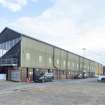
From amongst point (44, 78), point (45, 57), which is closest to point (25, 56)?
point (44, 78)

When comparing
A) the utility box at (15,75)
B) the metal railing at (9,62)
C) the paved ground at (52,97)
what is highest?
the metal railing at (9,62)

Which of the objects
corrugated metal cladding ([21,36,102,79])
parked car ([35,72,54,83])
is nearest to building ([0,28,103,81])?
corrugated metal cladding ([21,36,102,79])

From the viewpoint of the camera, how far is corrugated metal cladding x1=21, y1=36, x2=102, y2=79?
47128 millimetres

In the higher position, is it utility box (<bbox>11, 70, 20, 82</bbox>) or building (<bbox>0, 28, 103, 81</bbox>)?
building (<bbox>0, 28, 103, 81</bbox>)

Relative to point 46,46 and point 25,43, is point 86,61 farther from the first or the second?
point 25,43

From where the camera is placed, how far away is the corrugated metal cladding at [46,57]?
4713cm

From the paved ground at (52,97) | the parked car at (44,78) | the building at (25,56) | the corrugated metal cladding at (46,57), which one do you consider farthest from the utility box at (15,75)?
the paved ground at (52,97)

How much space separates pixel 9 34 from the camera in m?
51.4

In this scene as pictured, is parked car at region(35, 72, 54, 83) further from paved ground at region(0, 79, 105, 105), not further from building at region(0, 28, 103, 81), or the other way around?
paved ground at region(0, 79, 105, 105)

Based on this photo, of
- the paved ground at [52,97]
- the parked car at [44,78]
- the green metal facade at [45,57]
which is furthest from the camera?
the green metal facade at [45,57]

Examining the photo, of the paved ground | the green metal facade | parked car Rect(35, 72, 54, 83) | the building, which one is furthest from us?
the green metal facade

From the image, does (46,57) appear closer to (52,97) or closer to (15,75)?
(15,75)

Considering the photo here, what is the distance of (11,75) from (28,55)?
5.54m

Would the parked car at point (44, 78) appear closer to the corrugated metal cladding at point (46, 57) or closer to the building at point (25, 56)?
the building at point (25, 56)
